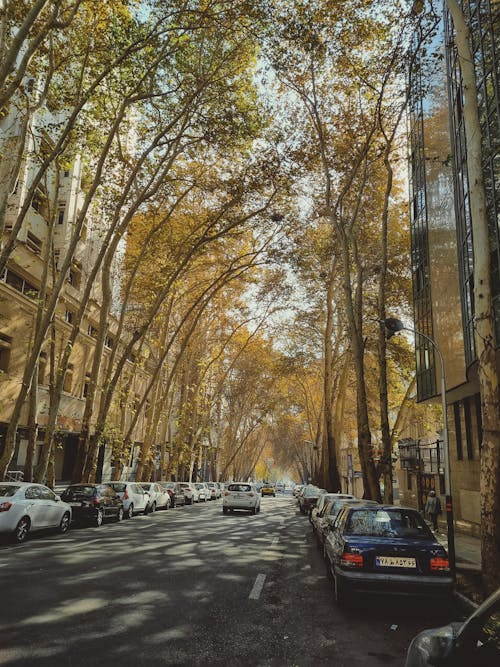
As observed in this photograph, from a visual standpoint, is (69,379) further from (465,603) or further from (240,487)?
(465,603)

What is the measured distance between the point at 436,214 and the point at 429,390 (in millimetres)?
6712

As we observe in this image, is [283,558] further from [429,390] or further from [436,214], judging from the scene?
[436,214]

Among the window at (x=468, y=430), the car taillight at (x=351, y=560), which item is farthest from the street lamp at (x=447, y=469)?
the window at (x=468, y=430)

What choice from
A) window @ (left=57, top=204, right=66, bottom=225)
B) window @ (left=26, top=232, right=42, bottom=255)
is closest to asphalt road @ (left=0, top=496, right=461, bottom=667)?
window @ (left=26, top=232, right=42, bottom=255)

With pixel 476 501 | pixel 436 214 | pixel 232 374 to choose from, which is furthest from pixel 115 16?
pixel 232 374

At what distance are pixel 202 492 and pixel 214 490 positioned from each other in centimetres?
630

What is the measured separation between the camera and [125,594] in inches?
266

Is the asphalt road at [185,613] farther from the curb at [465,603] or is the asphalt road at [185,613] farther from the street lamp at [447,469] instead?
the street lamp at [447,469]

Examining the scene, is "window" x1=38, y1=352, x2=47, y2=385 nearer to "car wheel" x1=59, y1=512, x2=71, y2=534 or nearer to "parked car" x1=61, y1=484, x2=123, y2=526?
"parked car" x1=61, y1=484, x2=123, y2=526

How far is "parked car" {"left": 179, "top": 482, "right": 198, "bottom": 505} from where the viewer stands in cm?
3262

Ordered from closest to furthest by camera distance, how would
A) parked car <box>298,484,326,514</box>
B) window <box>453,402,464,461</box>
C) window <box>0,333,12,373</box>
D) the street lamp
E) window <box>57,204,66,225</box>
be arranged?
the street lamp, window <box>0,333,12,373</box>, window <box>453,402,464,461</box>, window <box>57,204,66,225</box>, parked car <box>298,484,326,514</box>

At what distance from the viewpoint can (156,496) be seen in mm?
24578

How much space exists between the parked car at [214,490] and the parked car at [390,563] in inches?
1507

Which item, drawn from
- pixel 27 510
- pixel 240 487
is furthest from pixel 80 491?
pixel 240 487
